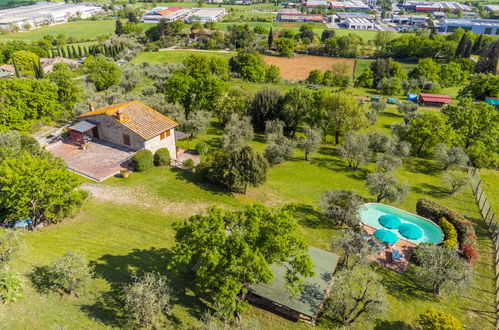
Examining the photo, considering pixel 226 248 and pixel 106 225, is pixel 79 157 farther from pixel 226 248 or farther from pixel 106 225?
pixel 226 248

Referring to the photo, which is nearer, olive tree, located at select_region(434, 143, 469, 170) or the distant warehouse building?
olive tree, located at select_region(434, 143, 469, 170)

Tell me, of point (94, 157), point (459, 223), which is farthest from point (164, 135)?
point (459, 223)

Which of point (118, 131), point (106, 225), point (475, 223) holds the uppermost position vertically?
point (118, 131)

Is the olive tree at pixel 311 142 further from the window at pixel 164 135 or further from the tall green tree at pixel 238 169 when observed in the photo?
the window at pixel 164 135

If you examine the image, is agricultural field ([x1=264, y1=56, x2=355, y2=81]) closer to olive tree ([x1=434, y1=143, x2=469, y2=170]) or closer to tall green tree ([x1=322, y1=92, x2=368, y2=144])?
tall green tree ([x1=322, y1=92, x2=368, y2=144])

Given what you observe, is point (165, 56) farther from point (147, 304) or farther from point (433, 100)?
point (147, 304)

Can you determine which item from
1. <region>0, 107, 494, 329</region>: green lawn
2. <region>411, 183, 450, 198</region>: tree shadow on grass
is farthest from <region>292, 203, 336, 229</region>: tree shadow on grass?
<region>411, 183, 450, 198</region>: tree shadow on grass

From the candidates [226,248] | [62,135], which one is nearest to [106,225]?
[226,248]
